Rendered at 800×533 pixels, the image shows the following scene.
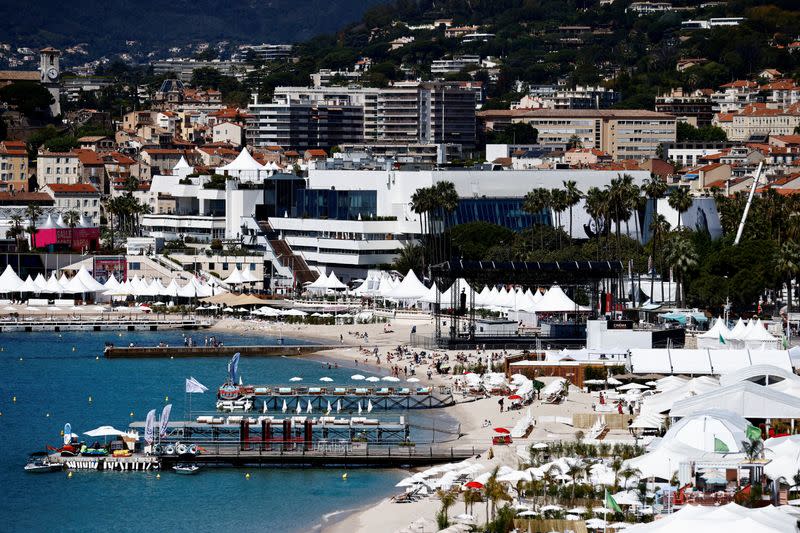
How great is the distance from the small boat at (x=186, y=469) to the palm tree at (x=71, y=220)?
64.2 metres

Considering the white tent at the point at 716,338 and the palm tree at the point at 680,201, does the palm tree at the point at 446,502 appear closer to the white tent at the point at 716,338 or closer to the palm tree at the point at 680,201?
the white tent at the point at 716,338

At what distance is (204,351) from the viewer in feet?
261

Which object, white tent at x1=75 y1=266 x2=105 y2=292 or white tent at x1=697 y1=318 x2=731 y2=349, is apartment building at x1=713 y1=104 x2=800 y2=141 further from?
white tent at x1=697 y1=318 x2=731 y2=349

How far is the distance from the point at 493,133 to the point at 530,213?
7445 centimetres

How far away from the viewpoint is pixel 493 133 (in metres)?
188

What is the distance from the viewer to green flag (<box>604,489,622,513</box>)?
37.0m

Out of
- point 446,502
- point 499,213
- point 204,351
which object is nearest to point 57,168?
point 499,213

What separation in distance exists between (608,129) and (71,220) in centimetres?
7563

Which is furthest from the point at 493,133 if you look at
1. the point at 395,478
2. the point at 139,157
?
the point at 395,478

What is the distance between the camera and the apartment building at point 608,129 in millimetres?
176375

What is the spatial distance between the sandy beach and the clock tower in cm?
10233

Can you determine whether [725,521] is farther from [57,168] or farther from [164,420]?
[57,168]

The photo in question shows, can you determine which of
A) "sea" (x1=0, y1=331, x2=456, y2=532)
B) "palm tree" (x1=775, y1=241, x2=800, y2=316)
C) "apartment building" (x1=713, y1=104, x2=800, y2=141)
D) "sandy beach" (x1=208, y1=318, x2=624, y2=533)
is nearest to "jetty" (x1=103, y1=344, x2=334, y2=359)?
"sandy beach" (x1=208, y1=318, x2=624, y2=533)

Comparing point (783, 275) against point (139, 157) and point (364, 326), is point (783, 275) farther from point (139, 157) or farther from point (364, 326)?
point (139, 157)
